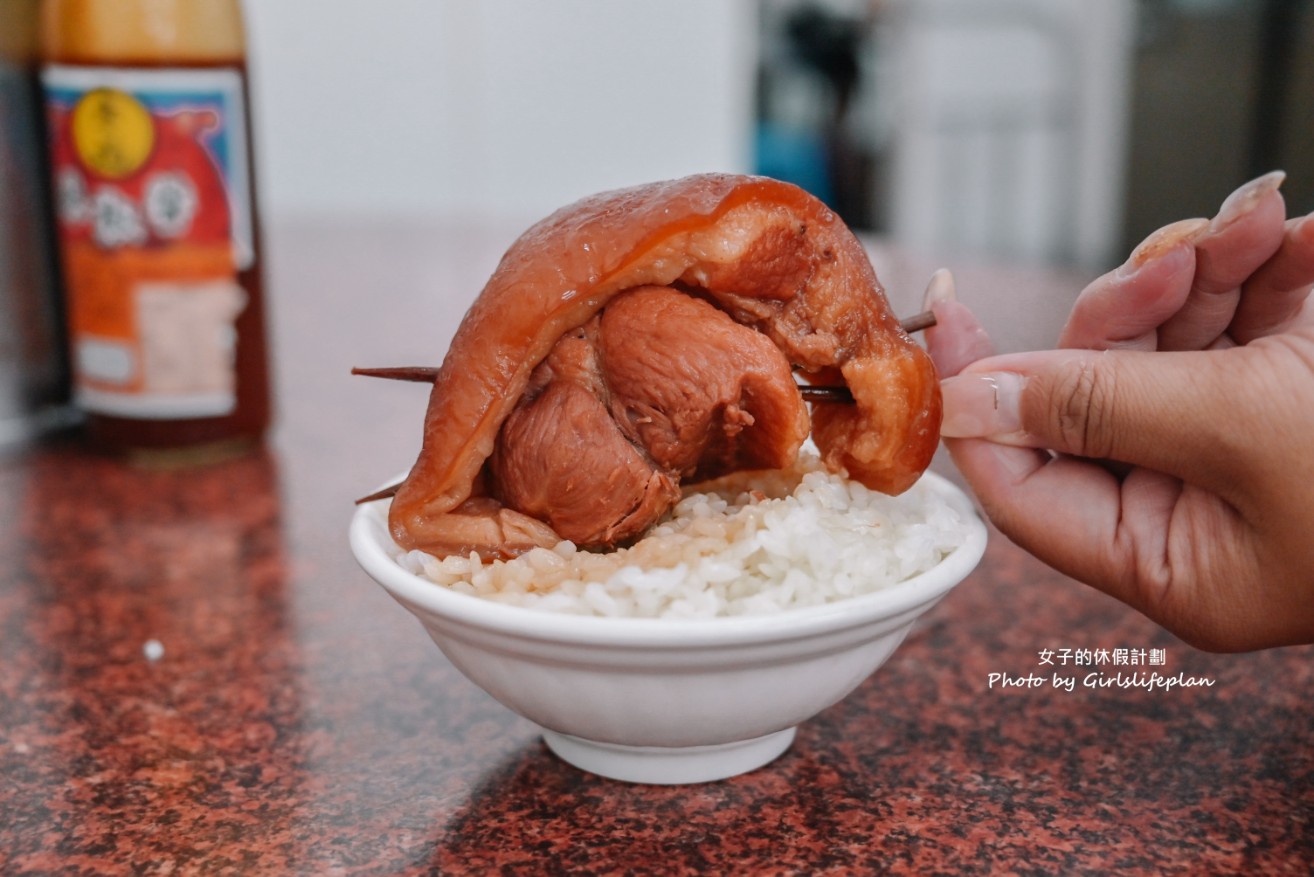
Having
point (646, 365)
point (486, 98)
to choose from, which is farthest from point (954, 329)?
point (486, 98)

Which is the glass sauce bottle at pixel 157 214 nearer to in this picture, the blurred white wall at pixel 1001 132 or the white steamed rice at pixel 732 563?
the white steamed rice at pixel 732 563

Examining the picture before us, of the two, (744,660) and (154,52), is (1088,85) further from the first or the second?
(744,660)

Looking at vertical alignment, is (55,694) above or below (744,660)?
below

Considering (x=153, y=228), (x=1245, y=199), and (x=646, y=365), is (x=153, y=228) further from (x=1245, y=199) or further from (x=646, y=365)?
(x=1245, y=199)

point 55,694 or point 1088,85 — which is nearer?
point 55,694

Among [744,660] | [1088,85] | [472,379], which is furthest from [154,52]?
[1088,85]

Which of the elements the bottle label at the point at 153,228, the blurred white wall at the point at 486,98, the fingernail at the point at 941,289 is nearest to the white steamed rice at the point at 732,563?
the fingernail at the point at 941,289
